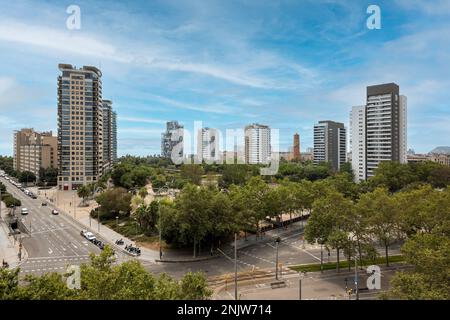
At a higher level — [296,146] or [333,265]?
[296,146]

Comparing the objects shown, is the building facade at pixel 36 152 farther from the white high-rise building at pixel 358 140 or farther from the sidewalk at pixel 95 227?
the white high-rise building at pixel 358 140

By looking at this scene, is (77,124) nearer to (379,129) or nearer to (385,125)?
(379,129)

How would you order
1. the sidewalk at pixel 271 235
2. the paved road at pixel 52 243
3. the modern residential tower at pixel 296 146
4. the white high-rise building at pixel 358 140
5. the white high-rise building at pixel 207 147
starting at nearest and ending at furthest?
the paved road at pixel 52 243, the sidewalk at pixel 271 235, the white high-rise building at pixel 358 140, the white high-rise building at pixel 207 147, the modern residential tower at pixel 296 146

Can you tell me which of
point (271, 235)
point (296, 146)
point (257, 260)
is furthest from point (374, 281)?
point (296, 146)

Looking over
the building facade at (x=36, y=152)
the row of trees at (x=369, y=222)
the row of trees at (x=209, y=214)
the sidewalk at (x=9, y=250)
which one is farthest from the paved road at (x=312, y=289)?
the building facade at (x=36, y=152)
